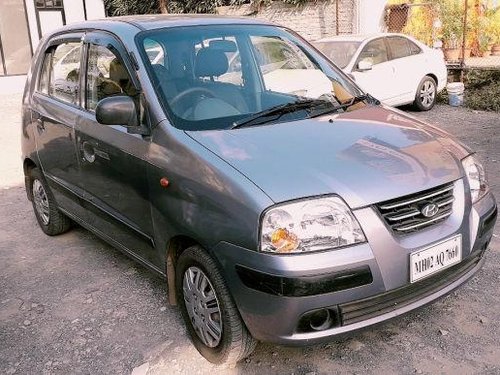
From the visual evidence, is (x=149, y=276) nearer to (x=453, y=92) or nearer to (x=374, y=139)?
(x=374, y=139)

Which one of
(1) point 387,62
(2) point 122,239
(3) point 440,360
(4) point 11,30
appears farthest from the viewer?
(4) point 11,30

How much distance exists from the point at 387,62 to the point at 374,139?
695 cm

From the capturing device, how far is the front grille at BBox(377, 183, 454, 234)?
2506 millimetres

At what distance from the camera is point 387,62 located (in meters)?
9.41

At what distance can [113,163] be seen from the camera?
3395 millimetres

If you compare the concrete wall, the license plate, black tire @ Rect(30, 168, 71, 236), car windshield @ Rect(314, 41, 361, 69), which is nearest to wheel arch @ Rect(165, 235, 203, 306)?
the license plate

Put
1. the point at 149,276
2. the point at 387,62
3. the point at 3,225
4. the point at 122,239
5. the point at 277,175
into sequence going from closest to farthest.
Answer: the point at 277,175, the point at 122,239, the point at 149,276, the point at 3,225, the point at 387,62

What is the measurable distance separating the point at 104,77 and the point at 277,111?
1.26 metres

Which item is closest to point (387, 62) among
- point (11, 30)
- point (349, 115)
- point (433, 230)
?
point (349, 115)

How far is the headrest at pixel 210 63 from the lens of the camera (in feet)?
11.1

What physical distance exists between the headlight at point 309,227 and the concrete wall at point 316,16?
12.6 meters

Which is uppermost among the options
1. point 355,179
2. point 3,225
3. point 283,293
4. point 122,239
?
point 355,179

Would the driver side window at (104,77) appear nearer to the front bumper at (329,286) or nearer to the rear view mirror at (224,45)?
the rear view mirror at (224,45)

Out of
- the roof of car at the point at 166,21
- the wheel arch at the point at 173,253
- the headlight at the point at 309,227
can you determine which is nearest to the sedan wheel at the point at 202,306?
the wheel arch at the point at 173,253
